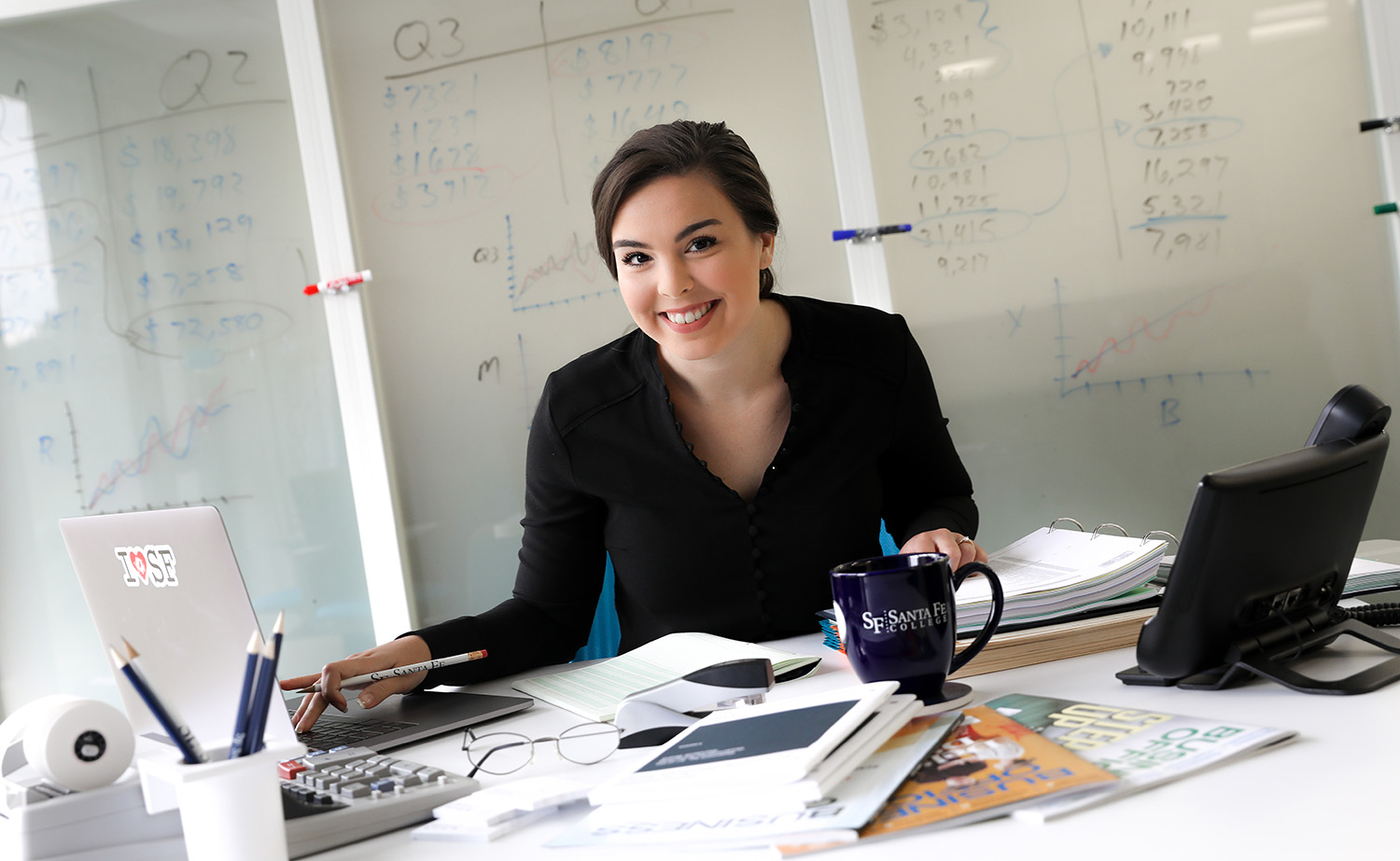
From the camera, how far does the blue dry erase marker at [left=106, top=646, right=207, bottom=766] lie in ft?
1.79

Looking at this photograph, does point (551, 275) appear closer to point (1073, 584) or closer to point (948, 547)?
point (948, 547)

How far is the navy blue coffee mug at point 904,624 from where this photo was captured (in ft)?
2.59

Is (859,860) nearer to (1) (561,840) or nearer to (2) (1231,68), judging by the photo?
(1) (561,840)

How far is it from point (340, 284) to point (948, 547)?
1.80m

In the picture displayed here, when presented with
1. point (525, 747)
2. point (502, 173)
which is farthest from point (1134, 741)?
point (502, 173)

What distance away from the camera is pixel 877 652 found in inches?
31.4

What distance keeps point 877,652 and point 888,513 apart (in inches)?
33.2

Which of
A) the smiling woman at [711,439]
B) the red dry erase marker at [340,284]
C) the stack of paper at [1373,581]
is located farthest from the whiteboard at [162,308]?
the stack of paper at [1373,581]

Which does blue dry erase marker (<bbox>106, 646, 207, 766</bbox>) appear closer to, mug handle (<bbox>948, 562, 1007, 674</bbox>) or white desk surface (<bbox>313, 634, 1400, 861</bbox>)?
white desk surface (<bbox>313, 634, 1400, 861</bbox>)

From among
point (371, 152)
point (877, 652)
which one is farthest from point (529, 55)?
point (877, 652)

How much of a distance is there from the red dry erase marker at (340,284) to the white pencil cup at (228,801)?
76.6 inches

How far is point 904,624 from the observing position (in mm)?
790

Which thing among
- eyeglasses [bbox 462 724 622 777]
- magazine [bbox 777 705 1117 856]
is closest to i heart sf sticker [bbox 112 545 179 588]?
eyeglasses [bbox 462 724 622 777]

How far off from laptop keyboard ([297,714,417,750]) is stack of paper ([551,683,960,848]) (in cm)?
41
